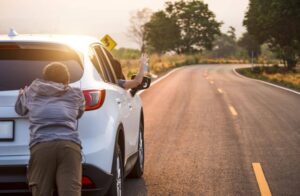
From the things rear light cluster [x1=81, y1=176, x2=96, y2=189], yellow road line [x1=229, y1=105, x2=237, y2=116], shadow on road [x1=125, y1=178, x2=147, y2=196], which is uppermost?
rear light cluster [x1=81, y1=176, x2=96, y2=189]

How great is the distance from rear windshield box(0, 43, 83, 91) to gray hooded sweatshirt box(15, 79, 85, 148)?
0.56 meters

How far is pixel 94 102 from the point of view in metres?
5.05

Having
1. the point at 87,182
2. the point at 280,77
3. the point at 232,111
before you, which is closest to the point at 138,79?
the point at 87,182

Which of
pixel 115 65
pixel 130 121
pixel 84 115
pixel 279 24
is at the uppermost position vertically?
pixel 279 24

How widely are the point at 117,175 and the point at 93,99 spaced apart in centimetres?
90

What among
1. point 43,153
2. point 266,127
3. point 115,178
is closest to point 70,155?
point 43,153

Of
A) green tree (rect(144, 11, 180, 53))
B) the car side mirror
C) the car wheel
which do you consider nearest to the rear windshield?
the car wheel

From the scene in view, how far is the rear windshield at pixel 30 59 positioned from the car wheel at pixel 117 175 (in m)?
0.89

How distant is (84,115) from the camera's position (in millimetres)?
4965

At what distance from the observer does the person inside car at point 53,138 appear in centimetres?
448

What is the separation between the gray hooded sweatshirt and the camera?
4.50 metres

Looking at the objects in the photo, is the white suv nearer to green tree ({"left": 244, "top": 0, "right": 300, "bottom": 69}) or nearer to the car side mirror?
the car side mirror

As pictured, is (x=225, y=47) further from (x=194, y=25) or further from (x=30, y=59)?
(x=30, y=59)

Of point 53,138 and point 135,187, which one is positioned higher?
point 53,138
